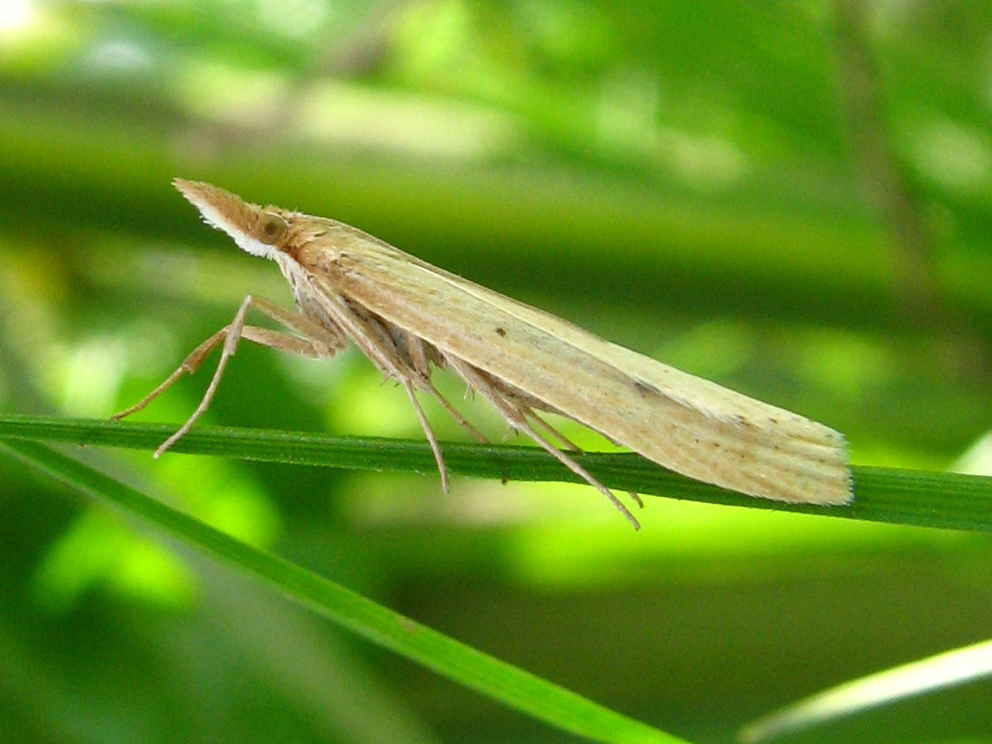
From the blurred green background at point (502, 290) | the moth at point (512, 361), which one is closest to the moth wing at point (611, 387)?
the moth at point (512, 361)

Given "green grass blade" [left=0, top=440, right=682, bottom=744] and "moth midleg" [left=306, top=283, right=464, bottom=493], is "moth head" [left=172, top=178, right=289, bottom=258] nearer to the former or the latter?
"moth midleg" [left=306, top=283, right=464, bottom=493]

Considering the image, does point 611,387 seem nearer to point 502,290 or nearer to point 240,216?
point 240,216

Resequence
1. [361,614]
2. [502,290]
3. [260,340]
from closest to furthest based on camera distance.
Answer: [361,614] < [260,340] < [502,290]

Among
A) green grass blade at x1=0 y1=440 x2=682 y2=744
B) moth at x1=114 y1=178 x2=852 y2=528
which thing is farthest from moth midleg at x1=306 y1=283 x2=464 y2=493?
green grass blade at x1=0 y1=440 x2=682 y2=744

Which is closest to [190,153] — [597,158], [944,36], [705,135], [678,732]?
[597,158]

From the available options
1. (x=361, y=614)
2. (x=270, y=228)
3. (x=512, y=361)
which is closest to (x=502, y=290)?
(x=270, y=228)

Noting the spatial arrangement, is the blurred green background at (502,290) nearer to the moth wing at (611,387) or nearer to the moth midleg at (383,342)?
the moth midleg at (383,342)

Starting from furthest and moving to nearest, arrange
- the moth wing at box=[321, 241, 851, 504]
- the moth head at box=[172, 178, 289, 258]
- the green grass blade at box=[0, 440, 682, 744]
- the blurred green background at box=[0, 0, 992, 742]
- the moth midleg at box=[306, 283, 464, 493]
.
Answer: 1. the blurred green background at box=[0, 0, 992, 742]
2. the moth head at box=[172, 178, 289, 258]
3. the moth midleg at box=[306, 283, 464, 493]
4. the moth wing at box=[321, 241, 851, 504]
5. the green grass blade at box=[0, 440, 682, 744]
